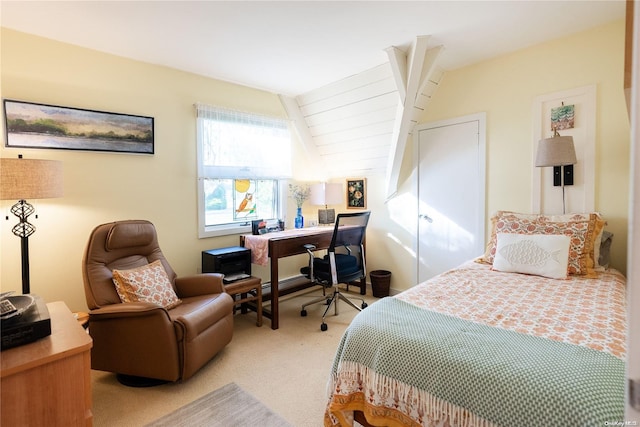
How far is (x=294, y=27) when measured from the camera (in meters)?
2.39

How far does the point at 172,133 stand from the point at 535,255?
10.6ft

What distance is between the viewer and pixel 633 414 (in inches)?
19.7

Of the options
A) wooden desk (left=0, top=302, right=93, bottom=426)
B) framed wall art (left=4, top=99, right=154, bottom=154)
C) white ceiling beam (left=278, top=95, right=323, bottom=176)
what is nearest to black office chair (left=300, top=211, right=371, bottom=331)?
white ceiling beam (left=278, top=95, right=323, bottom=176)

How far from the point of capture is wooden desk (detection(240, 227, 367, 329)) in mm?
3086

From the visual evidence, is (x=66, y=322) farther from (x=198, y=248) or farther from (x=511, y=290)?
(x=511, y=290)

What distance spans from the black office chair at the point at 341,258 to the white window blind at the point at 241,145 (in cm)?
117

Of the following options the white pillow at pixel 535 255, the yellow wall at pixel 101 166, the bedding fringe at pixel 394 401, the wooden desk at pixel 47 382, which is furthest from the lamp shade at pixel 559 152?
the wooden desk at pixel 47 382

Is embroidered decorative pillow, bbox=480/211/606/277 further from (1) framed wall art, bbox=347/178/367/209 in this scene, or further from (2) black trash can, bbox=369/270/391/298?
(1) framed wall art, bbox=347/178/367/209

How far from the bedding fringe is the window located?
2.37 metres

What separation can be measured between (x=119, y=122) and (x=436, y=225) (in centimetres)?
323

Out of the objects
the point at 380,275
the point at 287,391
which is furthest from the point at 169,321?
the point at 380,275

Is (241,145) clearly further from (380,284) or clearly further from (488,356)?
(488,356)

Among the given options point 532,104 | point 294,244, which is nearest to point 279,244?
point 294,244

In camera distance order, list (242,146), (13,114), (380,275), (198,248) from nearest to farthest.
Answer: (13,114)
(198,248)
(242,146)
(380,275)
